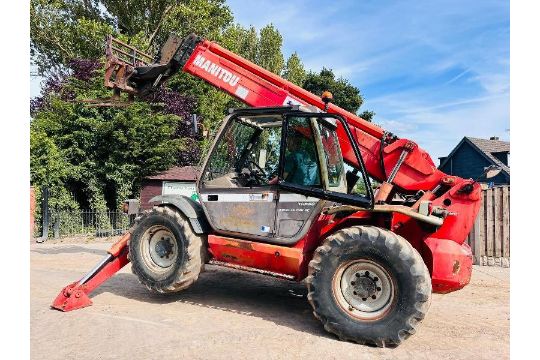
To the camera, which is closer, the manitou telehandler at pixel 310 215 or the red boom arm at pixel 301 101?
the manitou telehandler at pixel 310 215

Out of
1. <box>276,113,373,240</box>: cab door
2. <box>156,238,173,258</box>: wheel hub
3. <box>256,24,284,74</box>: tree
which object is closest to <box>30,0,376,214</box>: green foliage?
<box>256,24,284,74</box>: tree

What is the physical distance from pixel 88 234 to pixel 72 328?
12077 mm

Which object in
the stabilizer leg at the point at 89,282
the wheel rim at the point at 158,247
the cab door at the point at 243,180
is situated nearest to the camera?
the cab door at the point at 243,180

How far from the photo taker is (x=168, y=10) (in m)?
22.6

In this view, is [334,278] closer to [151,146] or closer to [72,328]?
[72,328]

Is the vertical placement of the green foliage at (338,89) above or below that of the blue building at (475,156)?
above

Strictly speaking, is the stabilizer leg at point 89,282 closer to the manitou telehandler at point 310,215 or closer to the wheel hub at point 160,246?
the manitou telehandler at point 310,215

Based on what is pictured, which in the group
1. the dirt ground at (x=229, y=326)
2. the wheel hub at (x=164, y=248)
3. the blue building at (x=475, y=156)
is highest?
the blue building at (x=475, y=156)

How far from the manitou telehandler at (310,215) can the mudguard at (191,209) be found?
22 mm

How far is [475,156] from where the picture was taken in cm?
2986

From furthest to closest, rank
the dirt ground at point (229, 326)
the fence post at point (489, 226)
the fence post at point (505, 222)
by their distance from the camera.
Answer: the fence post at point (489, 226) → the fence post at point (505, 222) → the dirt ground at point (229, 326)

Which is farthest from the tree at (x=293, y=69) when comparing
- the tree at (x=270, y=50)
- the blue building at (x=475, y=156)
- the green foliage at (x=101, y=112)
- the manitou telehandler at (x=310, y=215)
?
the manitou telehandler at (x=310, y=215)

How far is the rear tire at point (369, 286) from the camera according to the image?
4.49 meters

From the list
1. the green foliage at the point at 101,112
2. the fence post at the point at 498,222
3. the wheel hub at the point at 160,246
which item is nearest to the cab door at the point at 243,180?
the wheel hub at the point at 160,246
